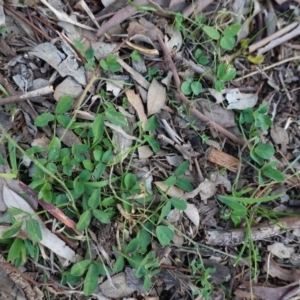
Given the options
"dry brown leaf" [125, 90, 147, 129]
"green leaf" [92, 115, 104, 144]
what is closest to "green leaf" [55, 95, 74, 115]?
"green leaf" [92, 115, 104, 144]

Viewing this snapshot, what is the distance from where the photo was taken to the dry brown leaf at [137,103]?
159 centimetres

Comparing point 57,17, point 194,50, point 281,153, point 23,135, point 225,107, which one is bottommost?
point 281,153

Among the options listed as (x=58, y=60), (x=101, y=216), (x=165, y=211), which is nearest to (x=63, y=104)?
(x=58, y=60)

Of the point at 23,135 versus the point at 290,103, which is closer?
the point at 23,135

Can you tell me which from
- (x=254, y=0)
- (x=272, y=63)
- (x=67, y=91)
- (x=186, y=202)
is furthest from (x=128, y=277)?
(x=254, y=0)

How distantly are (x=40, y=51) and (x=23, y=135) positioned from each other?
293 millimetres

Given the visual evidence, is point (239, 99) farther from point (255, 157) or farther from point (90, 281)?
point (90, 281)

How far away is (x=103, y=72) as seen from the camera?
62.4 inches

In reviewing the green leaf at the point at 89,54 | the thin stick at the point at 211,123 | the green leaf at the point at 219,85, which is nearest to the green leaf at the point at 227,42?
the green leaf at the point at 219,85

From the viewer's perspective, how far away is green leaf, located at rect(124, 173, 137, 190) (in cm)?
153

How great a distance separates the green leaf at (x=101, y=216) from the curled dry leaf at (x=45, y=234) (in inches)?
6.1

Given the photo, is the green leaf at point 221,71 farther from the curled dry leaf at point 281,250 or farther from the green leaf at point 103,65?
the curled dry leaf at point 281,250

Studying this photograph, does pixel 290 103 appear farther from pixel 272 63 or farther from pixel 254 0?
pixel 254 0

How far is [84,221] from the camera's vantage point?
1484 mm
